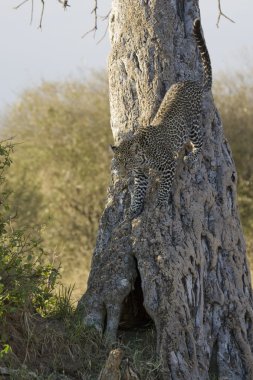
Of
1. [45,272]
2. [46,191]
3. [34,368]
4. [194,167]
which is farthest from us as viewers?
[46,191]

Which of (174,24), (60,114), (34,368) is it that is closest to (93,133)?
(60,114)

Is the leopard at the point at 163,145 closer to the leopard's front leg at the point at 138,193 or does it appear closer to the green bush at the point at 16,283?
the leopard's front leg at the point at 138,193

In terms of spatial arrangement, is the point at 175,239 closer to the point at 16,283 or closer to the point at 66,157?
the point at 16,283

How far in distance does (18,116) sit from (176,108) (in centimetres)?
1154

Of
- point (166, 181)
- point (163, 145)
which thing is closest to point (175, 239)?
point (166, 181)

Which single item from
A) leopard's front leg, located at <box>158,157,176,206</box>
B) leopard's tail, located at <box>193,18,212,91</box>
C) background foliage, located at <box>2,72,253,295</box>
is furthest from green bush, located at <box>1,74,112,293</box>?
leopard's front leg, located at <box>158,157,176,206</box>

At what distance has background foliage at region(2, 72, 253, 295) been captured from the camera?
19.0 m

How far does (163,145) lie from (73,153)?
10.8 meters

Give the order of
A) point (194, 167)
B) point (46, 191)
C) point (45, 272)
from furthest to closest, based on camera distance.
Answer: point (46, 191) → point (194, 167) → point (45, 272)

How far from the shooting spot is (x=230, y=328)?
893 cm

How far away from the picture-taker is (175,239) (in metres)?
8.72

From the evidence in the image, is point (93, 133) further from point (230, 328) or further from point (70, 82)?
point (230, 328)

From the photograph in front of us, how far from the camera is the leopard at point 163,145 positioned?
345 inches

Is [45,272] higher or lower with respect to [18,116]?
lower
